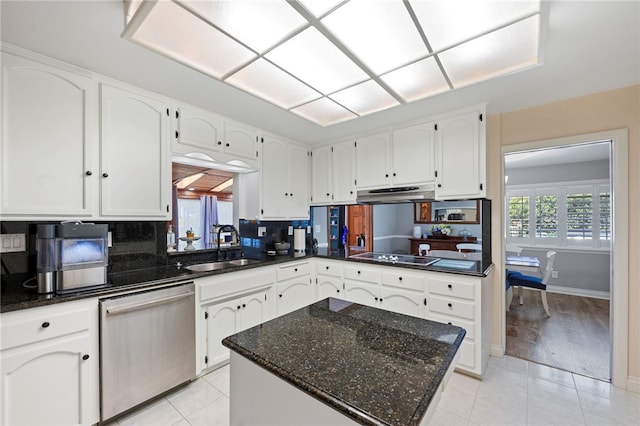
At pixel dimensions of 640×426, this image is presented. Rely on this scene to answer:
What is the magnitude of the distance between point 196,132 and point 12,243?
4.89 feet

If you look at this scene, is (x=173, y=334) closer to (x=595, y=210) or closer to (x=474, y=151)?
(x=474, y=151)

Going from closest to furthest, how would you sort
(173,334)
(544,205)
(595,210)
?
(173,334) → (595,210) → (544,205)

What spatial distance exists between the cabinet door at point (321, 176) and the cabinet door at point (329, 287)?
101 centimetres

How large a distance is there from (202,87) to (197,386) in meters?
A: 2.36

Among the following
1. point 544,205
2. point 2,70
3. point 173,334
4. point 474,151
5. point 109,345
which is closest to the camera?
point 2,70

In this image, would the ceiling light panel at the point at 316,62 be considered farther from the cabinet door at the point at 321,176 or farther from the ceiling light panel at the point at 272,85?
the cabinet door at the point at 321,176

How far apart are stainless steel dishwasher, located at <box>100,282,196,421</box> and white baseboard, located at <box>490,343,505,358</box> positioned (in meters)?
2.73

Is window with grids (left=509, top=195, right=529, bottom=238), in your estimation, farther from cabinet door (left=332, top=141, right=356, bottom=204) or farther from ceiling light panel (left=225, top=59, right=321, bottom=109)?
ceiling light panel (left=225, top=59, right=321, bottom=109)

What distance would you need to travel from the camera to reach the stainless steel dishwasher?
169 centimetres

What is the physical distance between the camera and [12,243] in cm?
181

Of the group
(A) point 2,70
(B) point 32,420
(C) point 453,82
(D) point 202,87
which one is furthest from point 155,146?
(C) point 453,82

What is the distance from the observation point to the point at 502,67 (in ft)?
5.97

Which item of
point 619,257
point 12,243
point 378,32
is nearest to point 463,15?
point 378,32

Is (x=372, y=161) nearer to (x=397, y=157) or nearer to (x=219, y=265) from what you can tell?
(x=397, y=157)
